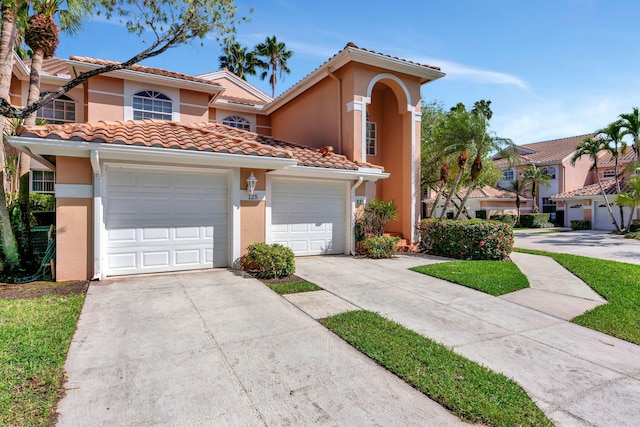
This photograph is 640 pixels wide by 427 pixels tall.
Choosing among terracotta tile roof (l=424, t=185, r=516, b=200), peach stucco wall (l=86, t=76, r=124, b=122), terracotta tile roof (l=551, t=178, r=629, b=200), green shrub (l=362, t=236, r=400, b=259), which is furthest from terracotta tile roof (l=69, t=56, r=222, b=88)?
terracotta tile roof (l=551, t=178, r=629, b=200)

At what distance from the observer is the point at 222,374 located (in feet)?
12.2

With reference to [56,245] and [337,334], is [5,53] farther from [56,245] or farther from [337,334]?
[337,334]

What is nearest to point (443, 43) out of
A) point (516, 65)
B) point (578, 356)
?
point (516, 65)

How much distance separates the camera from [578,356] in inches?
172

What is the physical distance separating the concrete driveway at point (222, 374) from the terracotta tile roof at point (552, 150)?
39.5 metres

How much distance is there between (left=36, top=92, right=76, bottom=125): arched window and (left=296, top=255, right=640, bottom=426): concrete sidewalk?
13.3 meters

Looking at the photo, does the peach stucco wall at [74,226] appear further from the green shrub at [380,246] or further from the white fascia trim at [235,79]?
the white fascia trim at [235,79]

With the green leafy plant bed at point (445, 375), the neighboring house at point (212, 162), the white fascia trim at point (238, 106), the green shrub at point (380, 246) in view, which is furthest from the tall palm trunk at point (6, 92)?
the green shrub at point (380, 246)

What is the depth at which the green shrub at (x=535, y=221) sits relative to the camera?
33.8 m

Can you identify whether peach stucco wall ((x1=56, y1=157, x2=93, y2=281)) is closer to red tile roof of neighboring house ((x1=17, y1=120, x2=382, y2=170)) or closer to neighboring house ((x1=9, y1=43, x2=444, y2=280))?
neighboring house ((x1=9, y1=43, x2=444, y2=280))

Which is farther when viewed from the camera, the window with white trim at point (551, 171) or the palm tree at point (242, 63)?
the window with white trim at point (551, 171)

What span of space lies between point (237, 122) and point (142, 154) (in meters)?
11.1

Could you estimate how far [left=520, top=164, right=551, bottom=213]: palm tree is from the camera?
36.7 m

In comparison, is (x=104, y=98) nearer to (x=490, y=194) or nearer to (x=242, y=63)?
(x=242, y=63)
